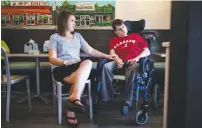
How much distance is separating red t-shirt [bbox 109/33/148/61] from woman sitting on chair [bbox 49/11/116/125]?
0.92 ft

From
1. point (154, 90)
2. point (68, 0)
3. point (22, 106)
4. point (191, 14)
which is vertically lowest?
point (22, 106)

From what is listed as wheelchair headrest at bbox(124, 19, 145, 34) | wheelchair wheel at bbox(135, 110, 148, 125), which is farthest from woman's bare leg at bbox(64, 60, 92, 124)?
wheelchair headrest at bbox(124, 19, 145, 34)

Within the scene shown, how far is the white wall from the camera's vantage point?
4.34 meters

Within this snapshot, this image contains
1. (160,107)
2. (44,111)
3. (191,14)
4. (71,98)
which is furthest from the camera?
→ (160,107)

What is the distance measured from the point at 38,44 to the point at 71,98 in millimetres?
2030

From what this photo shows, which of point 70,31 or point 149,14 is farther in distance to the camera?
point 149,14

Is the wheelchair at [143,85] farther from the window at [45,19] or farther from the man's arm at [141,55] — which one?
the window at [45,19]

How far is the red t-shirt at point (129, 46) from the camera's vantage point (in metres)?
3.35

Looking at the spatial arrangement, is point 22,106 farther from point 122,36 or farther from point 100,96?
point 122,36

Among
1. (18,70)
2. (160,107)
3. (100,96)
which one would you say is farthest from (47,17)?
(160,107)

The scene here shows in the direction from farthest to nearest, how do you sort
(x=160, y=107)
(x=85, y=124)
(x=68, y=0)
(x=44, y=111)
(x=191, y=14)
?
(x=68, y=0), (x=160, y=107), (x=44, y=111), (x=85, y=124), (x=191, y=14)

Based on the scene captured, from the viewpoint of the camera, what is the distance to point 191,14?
113 centimetres

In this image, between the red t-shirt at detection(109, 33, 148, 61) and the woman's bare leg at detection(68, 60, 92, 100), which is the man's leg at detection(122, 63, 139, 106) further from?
A: the woman's bare leg at detection(68, 60, 92, 100)

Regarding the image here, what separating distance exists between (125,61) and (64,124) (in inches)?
41.6
